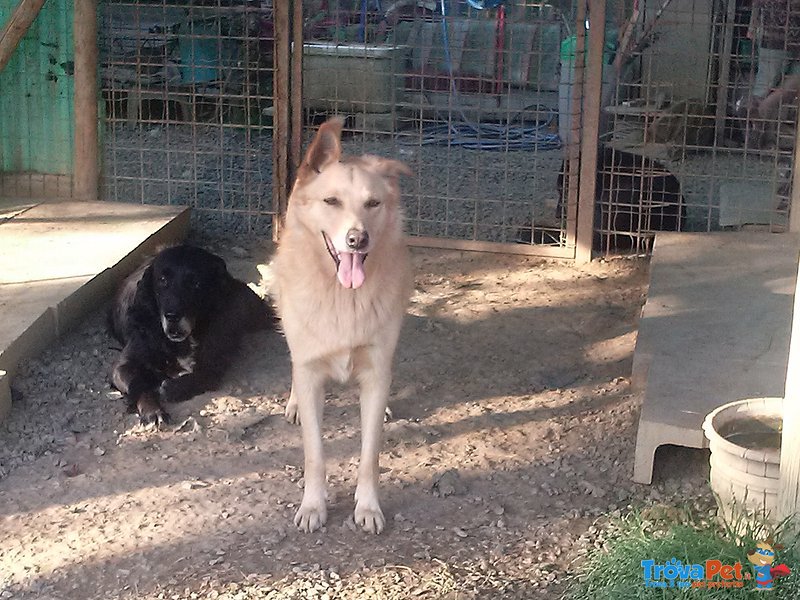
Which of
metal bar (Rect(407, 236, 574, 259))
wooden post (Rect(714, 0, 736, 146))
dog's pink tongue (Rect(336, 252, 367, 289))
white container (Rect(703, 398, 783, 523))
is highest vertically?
wooden post (Rect(714, 0, 736, 146))

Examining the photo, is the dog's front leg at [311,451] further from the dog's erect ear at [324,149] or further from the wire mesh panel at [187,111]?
the wire mesh panel at [187,111]

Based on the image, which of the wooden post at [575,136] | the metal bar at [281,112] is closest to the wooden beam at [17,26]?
the metal bar at [281,112]

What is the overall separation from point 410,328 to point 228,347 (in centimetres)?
111

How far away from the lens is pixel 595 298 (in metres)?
6.66

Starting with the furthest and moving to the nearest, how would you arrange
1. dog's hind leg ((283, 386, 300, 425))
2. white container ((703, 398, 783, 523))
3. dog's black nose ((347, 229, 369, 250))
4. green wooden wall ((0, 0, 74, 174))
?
green wooden wall ((0, 0, 74, 174))
dog's hind leg ((283, 386, 300, 425))
dog's black nose ((347, 229, 369, 250))
white container ((703, 398, 783, 523))

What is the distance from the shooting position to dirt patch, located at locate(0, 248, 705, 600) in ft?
11.8

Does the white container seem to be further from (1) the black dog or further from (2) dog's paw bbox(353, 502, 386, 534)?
(1) the black dog

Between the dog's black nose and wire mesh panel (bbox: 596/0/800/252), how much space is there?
3607 mm

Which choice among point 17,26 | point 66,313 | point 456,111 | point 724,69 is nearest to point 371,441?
point 66,313

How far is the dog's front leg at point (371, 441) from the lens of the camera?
153 inches

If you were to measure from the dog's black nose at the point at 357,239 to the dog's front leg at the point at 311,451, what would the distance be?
534 millimetres

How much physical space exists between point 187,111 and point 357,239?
7048 millimetres

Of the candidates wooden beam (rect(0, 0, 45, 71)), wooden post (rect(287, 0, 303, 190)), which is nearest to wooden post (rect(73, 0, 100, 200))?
wooden beam (rect(0, 0, 45, 71))

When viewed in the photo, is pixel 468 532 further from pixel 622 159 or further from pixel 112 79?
pixel 112 79
